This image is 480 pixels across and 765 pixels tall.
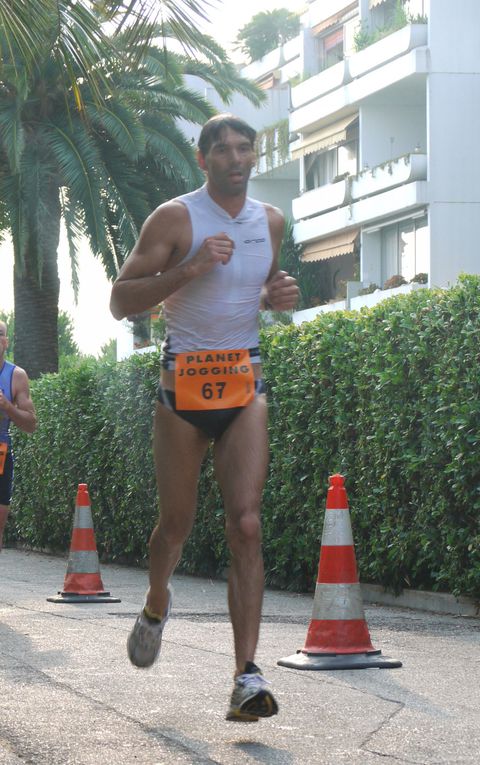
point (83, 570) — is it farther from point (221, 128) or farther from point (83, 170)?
point (83, 170)

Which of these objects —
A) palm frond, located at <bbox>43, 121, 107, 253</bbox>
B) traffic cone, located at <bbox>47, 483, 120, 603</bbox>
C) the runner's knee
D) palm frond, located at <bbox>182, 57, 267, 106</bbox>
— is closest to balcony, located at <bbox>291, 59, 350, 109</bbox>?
palm frond, located at <bbox>182, 57, 267, 106</bbox>

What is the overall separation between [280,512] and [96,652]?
17.4 feet

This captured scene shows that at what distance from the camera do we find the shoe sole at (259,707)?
5.11 metres

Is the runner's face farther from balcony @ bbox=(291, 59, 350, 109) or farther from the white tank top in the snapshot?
balcony @ bbox=(291, 59, 350, 109)


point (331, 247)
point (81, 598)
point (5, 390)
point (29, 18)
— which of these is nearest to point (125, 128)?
point (29, 18)

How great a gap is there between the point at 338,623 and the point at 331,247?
114ft

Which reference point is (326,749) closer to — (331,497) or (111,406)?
(331,497)

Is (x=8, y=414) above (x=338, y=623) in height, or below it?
above

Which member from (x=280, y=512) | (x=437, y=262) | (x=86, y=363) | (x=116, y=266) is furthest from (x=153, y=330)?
(x=280, y=512)

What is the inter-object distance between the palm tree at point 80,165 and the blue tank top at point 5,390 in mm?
9157

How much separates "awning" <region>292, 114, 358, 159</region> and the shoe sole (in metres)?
36.0

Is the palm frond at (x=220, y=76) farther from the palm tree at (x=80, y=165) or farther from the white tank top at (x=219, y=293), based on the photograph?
the white tank top at (x=219, y=293)

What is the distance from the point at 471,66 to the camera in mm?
34875

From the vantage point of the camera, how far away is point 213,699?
594 centimetres
